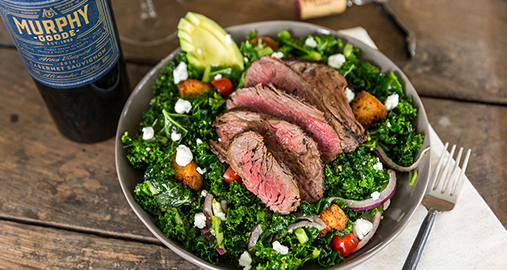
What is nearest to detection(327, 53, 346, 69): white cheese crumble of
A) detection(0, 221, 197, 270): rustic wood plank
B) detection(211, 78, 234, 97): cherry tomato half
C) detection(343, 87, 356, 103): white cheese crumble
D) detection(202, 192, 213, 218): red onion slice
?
detection(343, 87, 356, 103): white cheese crumble

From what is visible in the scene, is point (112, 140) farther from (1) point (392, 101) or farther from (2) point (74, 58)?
(1) point (392, 101)

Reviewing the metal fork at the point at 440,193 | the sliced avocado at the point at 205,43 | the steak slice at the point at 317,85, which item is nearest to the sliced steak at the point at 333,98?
the steak slice at the point at 317,85

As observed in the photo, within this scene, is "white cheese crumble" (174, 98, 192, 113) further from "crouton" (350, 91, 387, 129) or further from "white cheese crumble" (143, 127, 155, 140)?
"crouton" (350, 91, 387, 129)

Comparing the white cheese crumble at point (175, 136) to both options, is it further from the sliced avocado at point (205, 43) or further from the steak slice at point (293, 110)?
the sliced avocado at point (205, 43)

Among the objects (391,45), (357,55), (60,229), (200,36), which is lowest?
(60,229)

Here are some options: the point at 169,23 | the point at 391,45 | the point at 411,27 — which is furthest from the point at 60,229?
the point at 411,27

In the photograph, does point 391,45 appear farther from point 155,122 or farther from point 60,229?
point 60,229
